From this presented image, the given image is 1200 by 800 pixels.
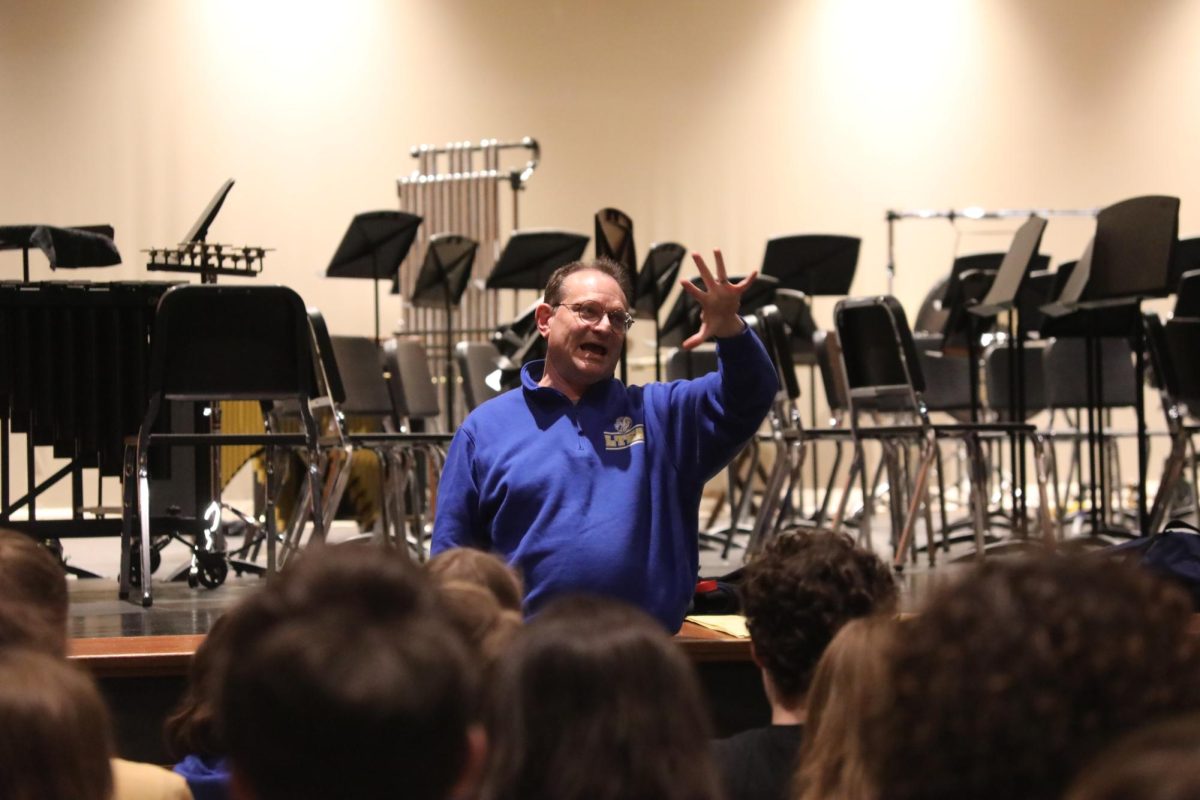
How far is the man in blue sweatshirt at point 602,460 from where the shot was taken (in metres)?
2.99

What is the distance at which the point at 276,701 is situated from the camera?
994 millimetres

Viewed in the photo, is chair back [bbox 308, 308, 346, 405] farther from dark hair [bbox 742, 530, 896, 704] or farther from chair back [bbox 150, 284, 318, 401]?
dark hair [bbox 742, 530, 896, 704]

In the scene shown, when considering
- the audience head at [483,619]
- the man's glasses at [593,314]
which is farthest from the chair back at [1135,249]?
the audience head at [483,619]

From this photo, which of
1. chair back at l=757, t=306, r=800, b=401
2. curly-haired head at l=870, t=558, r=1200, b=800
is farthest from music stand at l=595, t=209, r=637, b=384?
curly-haired head at l=870, t=558, r=1200, b=800

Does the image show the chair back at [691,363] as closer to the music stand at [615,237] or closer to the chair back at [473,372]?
the chair back at [473,372]

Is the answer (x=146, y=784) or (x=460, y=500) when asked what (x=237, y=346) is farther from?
(x=146, y=784)

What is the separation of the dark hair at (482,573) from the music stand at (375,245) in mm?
5300

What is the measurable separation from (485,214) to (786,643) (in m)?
8.38

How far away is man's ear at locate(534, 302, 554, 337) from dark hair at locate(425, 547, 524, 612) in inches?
60.4

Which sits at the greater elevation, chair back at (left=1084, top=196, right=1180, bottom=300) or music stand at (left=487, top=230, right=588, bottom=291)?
music stand at (left=487, top=230, right=588, bottom=291)

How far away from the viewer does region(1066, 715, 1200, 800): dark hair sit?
27.6 inches

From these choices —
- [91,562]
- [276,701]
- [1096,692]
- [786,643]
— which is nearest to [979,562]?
[1096,692]

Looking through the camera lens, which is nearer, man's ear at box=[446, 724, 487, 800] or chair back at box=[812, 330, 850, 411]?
man's ear at box=[446, 724, 487, 800]

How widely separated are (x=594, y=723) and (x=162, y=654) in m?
2.16
